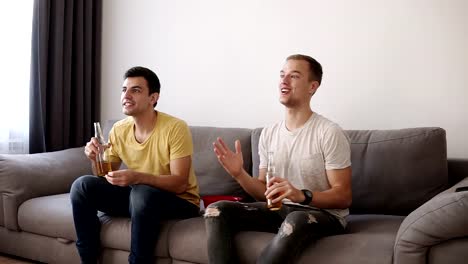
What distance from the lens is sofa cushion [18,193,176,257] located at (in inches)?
100

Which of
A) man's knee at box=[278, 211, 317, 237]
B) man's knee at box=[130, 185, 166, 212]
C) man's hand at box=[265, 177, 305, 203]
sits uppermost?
man's hand at box=[265, 177, 305, 203]

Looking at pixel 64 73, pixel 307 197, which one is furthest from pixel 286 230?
pixel 64 73

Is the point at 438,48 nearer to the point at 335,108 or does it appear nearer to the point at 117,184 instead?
the point at 335,108

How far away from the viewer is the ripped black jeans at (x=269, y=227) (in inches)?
79.7

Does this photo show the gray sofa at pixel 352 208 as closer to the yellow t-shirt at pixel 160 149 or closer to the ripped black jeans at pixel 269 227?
the ripped black jeans at pixel 269 227

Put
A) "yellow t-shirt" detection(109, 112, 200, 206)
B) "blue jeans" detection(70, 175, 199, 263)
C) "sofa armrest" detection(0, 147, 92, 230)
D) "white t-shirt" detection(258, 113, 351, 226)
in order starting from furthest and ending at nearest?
"sofa armrest" detection(0, 147, 92, 230) < "yellow t-shirt" detection(109, 112, 200, 206) < "blue jeans" detection(70, 175, 199, 263) < "white t-shirt" detection(258, 113, 351, 226)

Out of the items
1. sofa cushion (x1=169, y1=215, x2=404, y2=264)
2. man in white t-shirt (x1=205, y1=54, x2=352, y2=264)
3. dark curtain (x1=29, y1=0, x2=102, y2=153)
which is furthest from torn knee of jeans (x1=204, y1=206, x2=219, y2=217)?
dark curtain (x1=29, y1=0, x2=102, y2=153)

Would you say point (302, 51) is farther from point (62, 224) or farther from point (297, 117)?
point (62, 224)

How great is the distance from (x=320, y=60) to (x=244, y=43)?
544mm

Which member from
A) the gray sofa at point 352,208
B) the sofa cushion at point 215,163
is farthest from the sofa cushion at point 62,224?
the sofa cushion at point 215,163

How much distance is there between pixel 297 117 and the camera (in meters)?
2.44

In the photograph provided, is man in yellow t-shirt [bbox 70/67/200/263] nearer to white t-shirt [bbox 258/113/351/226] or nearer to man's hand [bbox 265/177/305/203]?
white t-shirt [bbox 258/113/351/226]

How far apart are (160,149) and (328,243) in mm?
965

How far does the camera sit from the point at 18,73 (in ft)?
12.2
